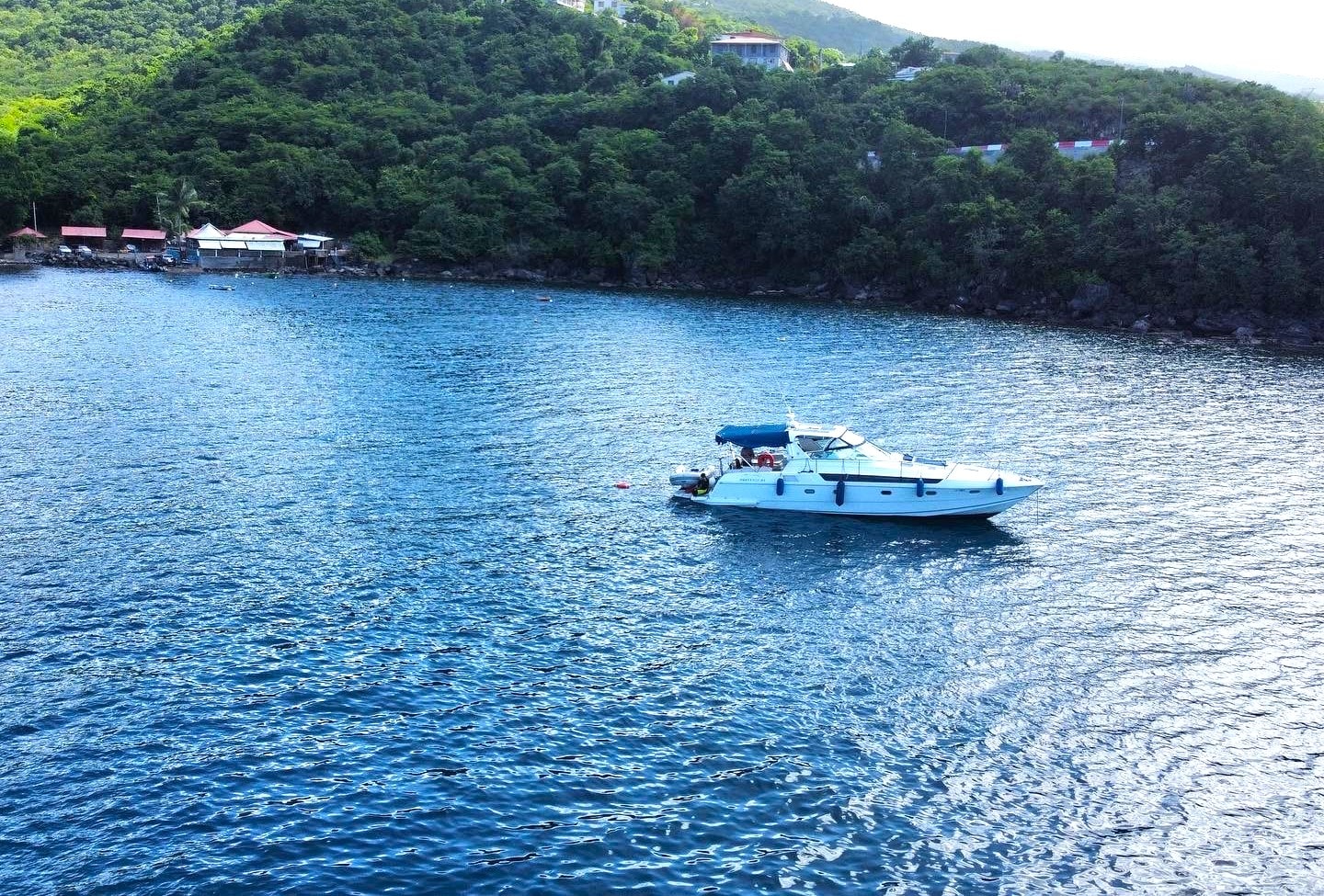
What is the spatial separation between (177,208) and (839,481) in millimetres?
148325

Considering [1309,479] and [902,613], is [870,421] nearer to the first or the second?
[1309,479]

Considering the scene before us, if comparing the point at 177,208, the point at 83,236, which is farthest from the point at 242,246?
the point at 83,236

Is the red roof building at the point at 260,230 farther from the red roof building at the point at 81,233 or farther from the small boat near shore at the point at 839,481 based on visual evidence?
the small boat near shore at the point at 839,481

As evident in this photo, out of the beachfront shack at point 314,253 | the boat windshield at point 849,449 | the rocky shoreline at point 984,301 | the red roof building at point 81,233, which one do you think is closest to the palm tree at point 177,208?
the rocky shoreline at point 984,301

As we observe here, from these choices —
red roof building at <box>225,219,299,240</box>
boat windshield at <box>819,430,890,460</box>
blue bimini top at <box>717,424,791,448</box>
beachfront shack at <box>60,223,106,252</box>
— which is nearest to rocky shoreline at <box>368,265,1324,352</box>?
red roof building at <box>225,219,299,240</box>

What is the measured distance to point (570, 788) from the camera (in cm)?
3089

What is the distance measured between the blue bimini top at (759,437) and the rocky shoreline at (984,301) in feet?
268

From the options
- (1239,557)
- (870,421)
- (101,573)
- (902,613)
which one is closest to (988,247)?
(870,421)

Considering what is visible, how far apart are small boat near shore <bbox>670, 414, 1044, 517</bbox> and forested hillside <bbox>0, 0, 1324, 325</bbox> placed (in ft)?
284

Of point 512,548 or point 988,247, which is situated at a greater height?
point 988,247

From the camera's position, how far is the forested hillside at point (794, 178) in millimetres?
132250

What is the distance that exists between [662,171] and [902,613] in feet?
455

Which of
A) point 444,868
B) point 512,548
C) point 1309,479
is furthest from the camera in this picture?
point 1309,479

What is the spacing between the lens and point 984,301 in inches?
5605
